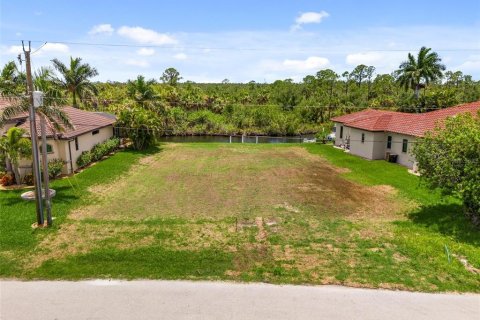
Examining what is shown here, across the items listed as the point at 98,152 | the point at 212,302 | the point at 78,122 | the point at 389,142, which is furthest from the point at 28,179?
the point at 389,142

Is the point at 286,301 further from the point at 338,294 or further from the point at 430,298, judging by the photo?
the point at 430,298

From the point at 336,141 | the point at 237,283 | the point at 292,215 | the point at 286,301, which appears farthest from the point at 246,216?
the point at 336,141

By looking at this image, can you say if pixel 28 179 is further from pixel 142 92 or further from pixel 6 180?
pixel 142 92

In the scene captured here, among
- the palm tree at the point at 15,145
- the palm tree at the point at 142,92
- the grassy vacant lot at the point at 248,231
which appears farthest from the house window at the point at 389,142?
the palm tree at the point at 15,145

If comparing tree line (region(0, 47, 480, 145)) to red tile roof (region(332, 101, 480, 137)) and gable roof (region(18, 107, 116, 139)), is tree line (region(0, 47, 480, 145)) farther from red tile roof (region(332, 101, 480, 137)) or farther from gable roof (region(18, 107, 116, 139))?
red tile roof (region(332, 101, 480, 137))

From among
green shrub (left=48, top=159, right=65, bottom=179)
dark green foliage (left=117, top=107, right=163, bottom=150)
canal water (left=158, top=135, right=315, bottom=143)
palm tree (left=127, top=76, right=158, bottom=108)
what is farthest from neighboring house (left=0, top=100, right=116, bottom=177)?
canal water (left=158, top=135, right=315, bottom=143)

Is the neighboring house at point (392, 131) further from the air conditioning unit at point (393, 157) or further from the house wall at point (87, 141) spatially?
the house wall at point (87, 141)
